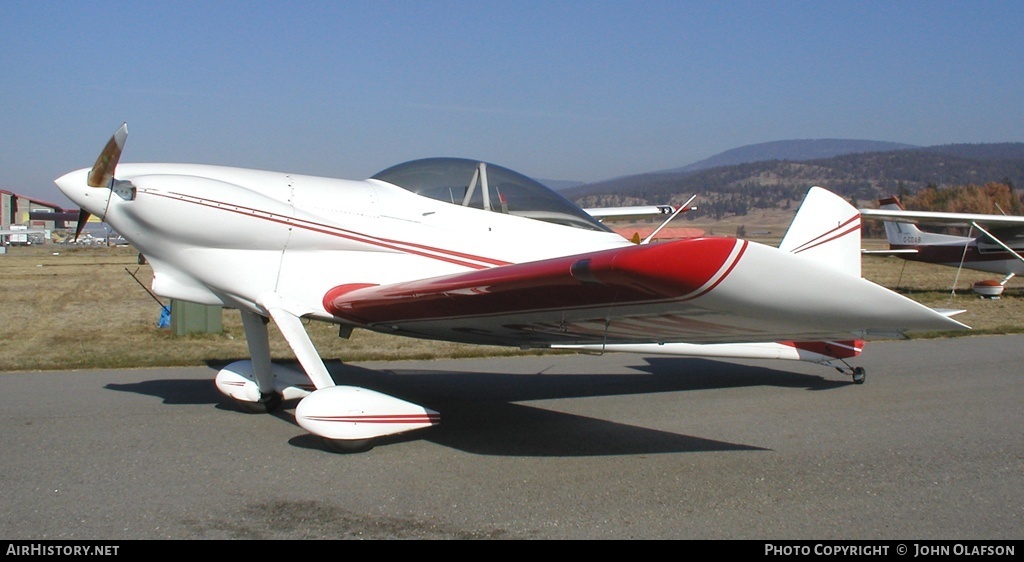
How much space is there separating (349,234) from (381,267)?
337mm

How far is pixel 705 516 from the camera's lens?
13.8ft

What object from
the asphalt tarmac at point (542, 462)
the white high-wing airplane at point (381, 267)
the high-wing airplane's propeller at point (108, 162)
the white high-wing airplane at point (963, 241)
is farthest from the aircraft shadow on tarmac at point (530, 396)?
the white high-wing airplane at point (963, 241)

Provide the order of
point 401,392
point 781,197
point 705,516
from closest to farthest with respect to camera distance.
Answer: point 705,516 → point 401,392 → point 781,197

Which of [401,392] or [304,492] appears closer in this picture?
[304,492]

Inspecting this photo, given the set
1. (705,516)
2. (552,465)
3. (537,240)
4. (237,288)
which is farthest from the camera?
(537,240)

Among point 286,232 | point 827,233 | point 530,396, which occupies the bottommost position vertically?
point 530,396

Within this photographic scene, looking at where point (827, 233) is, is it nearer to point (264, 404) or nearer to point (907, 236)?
point (264, 404)

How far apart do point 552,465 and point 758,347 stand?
3250mm

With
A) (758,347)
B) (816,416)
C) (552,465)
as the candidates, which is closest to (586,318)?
(552,465)

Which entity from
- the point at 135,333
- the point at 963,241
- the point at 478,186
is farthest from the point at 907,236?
the point at 478,186

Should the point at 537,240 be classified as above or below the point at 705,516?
above

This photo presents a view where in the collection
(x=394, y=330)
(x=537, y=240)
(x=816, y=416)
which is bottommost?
(x=816, y=416)

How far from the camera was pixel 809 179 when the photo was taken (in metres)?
152
